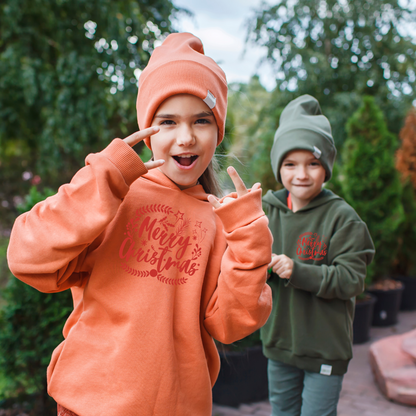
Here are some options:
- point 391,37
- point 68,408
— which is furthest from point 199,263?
point 391,37

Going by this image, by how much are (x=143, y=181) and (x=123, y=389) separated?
703 millimetres

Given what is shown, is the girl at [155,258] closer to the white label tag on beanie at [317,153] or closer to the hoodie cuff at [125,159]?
the hoodie cuff at [125,159]

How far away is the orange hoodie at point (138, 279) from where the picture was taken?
1.12 m

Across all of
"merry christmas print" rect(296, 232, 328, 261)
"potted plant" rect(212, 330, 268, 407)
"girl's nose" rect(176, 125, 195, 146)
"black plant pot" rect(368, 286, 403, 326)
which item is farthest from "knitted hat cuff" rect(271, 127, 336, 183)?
"black plant pot" rect(368, 286, 403, 326)

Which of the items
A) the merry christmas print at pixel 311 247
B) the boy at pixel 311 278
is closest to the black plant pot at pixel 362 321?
the boy at pixel 311 278

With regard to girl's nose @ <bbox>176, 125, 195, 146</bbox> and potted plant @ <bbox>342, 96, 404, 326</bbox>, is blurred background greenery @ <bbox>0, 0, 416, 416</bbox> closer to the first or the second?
potted plant @ <bbox>342, 96, 404, 326</bbox>

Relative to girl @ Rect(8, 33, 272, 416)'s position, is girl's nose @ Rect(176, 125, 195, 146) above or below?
above

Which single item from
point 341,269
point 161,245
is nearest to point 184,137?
point 161,245

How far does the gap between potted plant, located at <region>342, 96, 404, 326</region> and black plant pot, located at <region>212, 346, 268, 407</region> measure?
9.58 feet

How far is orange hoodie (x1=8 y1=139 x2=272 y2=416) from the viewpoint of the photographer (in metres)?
1.12

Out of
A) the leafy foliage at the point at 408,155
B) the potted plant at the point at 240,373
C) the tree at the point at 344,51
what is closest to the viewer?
the potted plant at the point at 240,373

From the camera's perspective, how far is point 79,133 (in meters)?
5.63

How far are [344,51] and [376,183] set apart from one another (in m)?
6.93

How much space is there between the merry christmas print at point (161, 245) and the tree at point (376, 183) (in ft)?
14.6
